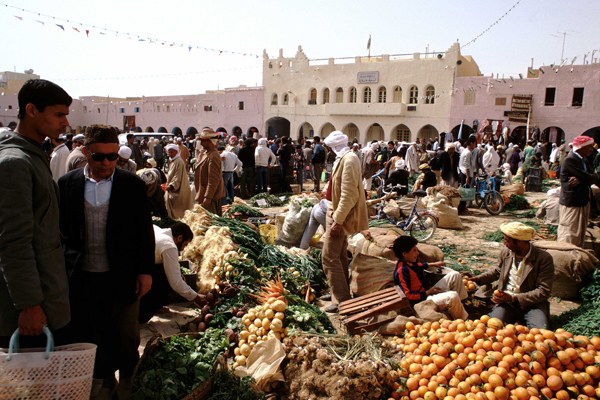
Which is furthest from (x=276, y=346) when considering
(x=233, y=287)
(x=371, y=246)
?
(x=371, y=246)

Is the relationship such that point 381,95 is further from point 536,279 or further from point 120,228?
point 120,228

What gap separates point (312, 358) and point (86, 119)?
185 ft

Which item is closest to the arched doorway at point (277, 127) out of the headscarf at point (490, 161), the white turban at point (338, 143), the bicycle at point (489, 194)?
the headscarf at point (490, 161)

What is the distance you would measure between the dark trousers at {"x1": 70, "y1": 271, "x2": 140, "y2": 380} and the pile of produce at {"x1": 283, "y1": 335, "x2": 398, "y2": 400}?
3.51 feet

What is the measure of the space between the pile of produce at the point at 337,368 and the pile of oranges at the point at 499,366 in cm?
16

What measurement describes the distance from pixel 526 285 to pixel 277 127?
125ft

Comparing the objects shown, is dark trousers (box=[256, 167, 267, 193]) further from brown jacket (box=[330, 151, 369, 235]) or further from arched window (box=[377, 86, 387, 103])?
arched window (box=[377, 86, 387, 103])

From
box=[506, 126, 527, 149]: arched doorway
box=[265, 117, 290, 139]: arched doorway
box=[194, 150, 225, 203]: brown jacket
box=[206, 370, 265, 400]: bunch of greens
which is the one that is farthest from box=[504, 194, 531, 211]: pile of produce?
box=[265, 117, 290, 139]: arched doorway

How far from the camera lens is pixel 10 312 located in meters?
2.24

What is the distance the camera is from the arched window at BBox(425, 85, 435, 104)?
107ft

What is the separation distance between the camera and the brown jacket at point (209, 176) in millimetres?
7430

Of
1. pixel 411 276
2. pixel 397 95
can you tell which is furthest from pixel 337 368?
pixel 397 95

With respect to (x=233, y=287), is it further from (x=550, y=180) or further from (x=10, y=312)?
(x=550, y=180)

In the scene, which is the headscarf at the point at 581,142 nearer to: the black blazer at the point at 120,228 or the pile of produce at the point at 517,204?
the black blazer at the point at 120,228
